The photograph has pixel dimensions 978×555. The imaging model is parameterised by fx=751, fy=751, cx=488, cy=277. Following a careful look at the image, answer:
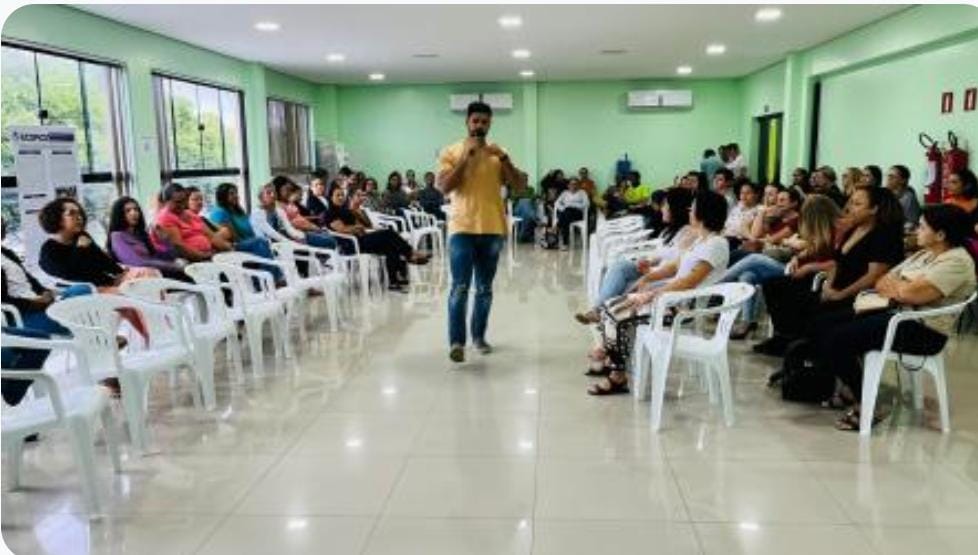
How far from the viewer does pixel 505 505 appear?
2537mm

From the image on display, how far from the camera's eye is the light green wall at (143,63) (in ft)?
18.8

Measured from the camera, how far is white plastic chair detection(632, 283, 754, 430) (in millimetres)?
3240

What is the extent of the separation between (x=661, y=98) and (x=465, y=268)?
9466 millimetres

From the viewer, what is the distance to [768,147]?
12016mm

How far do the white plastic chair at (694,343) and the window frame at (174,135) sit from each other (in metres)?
5.56

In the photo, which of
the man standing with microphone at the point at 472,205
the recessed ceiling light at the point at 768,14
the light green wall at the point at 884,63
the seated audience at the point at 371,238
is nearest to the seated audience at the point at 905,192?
the light green wall at the point at 884,63

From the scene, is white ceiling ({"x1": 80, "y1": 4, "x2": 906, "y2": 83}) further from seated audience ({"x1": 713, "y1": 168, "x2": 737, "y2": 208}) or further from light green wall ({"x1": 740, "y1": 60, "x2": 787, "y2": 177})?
seated audience ({"x1": 713, "y1": 168, "x2": 737, "y2": 208})

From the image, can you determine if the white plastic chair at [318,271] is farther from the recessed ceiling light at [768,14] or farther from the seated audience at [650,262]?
Answer: the recessed ceiling light at [768,14]

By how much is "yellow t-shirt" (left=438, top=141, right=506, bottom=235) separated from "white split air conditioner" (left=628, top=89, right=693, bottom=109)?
915 cm

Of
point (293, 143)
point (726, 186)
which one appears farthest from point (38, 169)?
point (293, 143)

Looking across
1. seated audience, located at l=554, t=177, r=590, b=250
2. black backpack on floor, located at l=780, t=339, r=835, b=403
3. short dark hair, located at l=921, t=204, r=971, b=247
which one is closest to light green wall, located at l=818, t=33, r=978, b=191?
seated audience, located at l=554, t=177, r=590, b=250

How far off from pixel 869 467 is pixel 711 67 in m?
9.45

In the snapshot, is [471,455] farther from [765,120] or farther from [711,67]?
[765,120]

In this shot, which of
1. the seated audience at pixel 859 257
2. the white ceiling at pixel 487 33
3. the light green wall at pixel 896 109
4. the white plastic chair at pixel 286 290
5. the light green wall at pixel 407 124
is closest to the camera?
the seated audience at pixel 859 257
